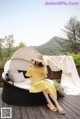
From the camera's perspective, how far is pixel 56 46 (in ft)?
37.4

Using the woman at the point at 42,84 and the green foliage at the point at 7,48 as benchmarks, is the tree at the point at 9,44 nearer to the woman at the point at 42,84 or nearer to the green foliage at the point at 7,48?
the green foliage at the point at 7,48

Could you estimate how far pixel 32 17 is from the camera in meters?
9.59

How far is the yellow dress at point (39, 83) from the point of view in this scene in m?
3.71

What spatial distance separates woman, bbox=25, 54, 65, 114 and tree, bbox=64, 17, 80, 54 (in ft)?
21.0

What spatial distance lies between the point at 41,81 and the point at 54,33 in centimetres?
722

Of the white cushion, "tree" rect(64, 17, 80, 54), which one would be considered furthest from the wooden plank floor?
"tree" rect(64, 17, 80, 54)

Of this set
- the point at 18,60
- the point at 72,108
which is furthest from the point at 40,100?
the point at 18,60

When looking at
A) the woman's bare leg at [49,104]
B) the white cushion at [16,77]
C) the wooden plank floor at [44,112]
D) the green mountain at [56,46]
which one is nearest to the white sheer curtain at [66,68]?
the white cushion at [16,77]

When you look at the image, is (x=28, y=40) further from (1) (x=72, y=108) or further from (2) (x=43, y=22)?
(1) (x=72, y=108)

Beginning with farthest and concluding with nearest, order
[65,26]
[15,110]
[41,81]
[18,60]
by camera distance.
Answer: [65,26] < [18,60] < [41,81] < [15,110]

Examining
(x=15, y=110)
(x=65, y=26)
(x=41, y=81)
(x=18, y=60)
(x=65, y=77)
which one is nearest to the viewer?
(x=15, y=110)

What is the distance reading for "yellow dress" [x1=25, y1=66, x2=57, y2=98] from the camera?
12.2 feet

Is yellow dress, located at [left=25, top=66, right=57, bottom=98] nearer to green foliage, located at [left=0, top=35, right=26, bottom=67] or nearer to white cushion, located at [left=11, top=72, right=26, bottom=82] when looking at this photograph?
white cushion, located at [left=11, top=72, right=26, bottom=82]

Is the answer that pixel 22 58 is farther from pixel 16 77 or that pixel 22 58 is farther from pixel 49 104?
pixel 49 104
